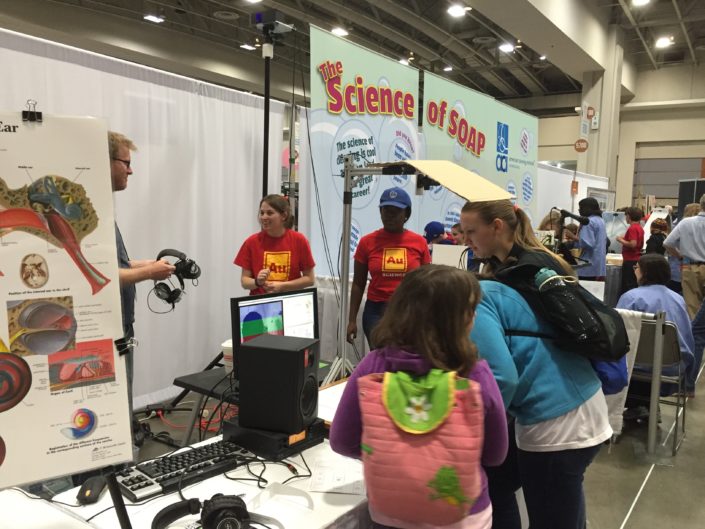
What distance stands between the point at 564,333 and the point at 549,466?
0.38 m

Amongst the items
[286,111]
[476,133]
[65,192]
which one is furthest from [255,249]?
[476,133]

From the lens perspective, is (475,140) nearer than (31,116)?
No

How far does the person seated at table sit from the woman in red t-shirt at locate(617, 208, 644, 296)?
Result: 4015 mm

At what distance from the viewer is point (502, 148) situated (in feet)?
21.0

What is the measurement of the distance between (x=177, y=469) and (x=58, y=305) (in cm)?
62

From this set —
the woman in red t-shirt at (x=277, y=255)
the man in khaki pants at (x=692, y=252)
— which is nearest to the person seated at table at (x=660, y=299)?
the woman in red t-shirt at (x=277, y=255)

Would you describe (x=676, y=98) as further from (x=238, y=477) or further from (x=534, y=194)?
(x=238, y=477)

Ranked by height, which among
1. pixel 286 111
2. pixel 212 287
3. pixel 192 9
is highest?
pixel 192 9

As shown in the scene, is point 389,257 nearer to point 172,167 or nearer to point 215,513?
point 172,167

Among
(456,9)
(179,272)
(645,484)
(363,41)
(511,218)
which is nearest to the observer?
(511,218)

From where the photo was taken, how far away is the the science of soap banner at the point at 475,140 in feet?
17.0

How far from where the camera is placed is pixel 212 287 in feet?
13.3

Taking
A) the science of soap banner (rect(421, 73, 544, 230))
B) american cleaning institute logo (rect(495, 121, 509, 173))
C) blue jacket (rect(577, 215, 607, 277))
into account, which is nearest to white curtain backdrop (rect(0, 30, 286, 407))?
the science of soap banner (rect(421, 73, 544, 230))

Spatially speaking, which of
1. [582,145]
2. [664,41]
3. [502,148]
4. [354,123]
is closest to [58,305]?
[354,123]
